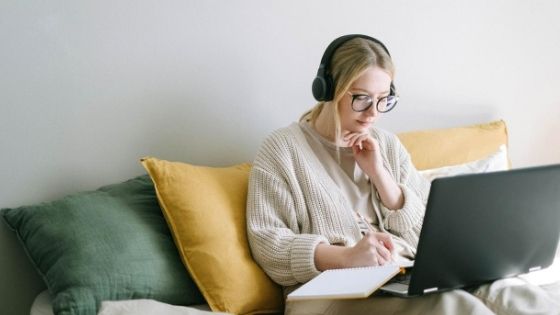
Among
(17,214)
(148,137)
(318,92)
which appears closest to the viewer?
(17,214)

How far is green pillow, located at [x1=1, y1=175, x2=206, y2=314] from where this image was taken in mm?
1583

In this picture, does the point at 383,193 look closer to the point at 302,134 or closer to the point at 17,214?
the point at 302,134

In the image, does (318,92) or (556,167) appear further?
(318,92)

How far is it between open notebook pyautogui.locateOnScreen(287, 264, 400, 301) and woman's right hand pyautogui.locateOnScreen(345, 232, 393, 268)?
0.27ft

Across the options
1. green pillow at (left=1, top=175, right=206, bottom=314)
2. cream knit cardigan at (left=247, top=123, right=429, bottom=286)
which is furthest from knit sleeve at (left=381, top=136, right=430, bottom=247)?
green pillow at (left=1, top=175, right=206, bottom=314)

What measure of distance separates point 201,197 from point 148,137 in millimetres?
299

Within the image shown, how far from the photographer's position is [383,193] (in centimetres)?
187

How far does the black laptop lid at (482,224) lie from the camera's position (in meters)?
1.40

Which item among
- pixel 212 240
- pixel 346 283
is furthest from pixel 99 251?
pixel 346 283

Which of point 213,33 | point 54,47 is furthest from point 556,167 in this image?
point 54,47

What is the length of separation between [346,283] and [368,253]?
0.19m

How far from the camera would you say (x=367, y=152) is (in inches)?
74.2

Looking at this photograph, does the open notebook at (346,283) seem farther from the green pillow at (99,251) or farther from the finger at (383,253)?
the green pillow at (99,251)

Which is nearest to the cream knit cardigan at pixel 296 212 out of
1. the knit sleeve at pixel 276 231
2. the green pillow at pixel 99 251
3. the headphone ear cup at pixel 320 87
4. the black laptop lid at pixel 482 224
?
the knit sleeve at pixel 276 231
